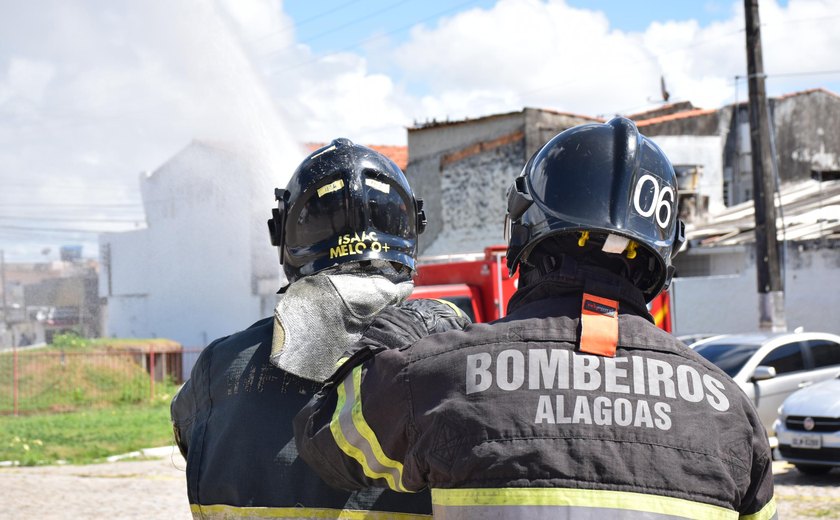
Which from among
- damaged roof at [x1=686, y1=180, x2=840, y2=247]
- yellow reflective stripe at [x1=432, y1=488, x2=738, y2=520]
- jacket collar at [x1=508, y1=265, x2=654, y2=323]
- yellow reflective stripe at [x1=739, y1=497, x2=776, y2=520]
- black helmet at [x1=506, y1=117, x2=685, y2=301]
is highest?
damaged roof at [x1=686, y1=180, x2=840, y2=247]

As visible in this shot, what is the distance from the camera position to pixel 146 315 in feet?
125

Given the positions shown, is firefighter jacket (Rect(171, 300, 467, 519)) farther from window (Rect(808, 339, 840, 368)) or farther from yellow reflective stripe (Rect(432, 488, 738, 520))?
window (Rect(808, 339, 840, 368))

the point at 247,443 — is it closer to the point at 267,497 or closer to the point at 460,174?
the point at 267,497

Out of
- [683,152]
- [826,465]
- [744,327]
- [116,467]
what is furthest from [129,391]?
[683,152]

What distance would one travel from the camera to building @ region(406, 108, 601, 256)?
84.3ft

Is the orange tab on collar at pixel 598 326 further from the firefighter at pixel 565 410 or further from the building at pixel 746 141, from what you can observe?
the building at pixel 746 141

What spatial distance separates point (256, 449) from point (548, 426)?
2.67 feet

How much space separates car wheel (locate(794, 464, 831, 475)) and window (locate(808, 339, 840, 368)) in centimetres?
238

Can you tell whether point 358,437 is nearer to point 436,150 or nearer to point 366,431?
point 366,431

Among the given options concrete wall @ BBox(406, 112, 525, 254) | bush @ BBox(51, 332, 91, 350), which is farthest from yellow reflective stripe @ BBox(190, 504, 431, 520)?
concrete wall @ BBox(406, 112, 525, 254)

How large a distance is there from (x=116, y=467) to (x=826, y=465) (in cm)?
829

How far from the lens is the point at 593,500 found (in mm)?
1644

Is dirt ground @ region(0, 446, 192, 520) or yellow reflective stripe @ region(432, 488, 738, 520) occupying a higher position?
yellow reflective stripe @ region(432, 488, 738, 520)

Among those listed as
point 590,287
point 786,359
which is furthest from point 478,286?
point 590,287
